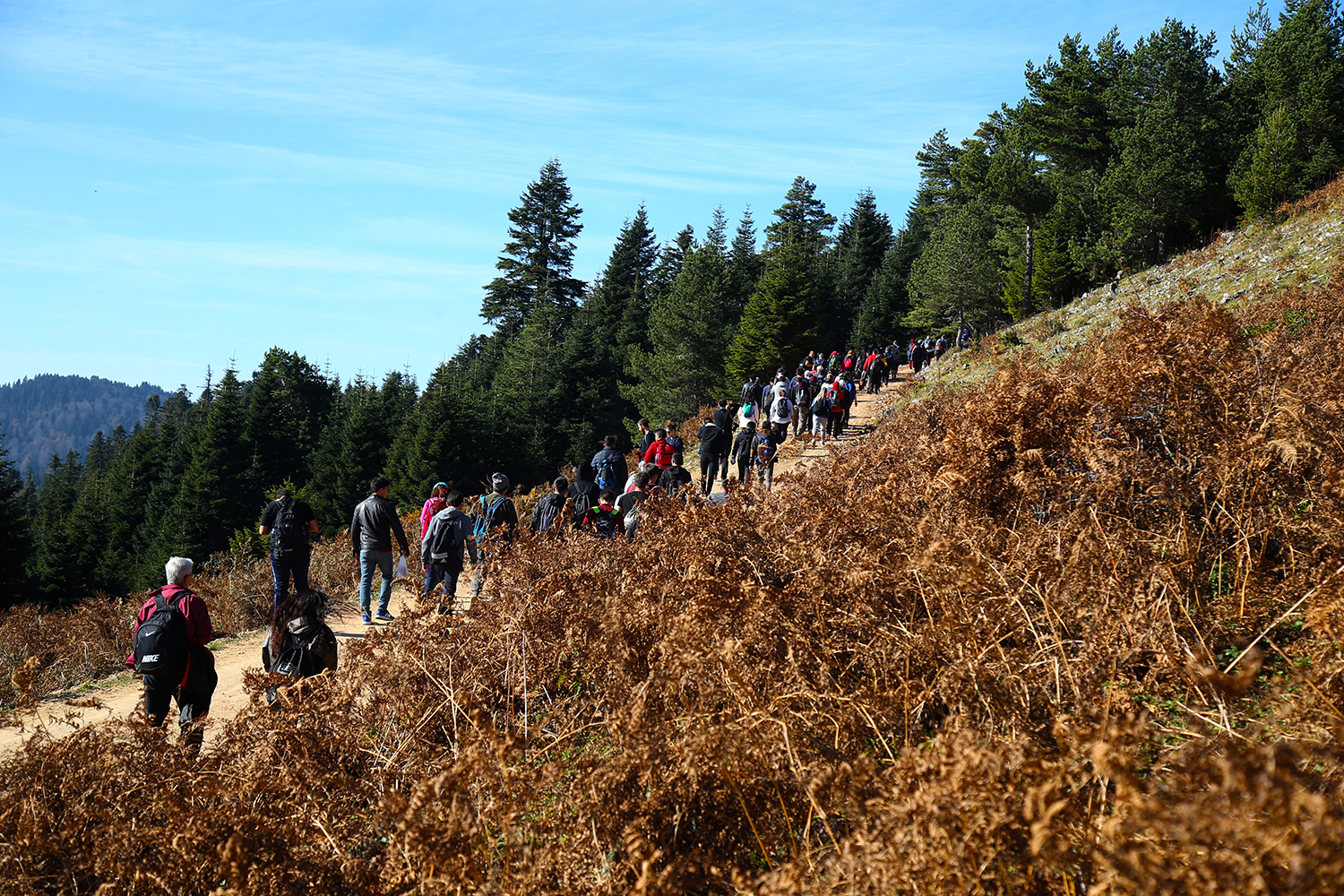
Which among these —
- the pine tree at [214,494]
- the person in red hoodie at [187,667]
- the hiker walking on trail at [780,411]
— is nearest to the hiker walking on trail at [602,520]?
the person in red hoodie at [187,667]

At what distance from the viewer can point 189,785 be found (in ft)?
13.4

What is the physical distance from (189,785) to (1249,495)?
253 inches

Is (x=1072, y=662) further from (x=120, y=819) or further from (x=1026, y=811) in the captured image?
(x=120, y=819)

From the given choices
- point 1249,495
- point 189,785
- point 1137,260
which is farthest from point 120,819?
point 1137,260

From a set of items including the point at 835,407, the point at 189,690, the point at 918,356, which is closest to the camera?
the point at 189,690

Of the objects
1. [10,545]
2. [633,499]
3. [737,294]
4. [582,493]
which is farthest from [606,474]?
[737,294]

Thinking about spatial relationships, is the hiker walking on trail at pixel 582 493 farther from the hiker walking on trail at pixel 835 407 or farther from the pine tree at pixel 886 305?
the pine tree at pixel 886 305

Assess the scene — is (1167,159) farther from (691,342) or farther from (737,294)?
(737,294)

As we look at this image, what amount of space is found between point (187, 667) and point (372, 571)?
4210mm

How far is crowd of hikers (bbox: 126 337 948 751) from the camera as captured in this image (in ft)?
18.3

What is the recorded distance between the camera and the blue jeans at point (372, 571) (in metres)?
9.44

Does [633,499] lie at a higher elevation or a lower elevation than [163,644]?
higher

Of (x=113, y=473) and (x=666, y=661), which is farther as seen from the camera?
(x=113, y=473)

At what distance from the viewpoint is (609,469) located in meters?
10.4
